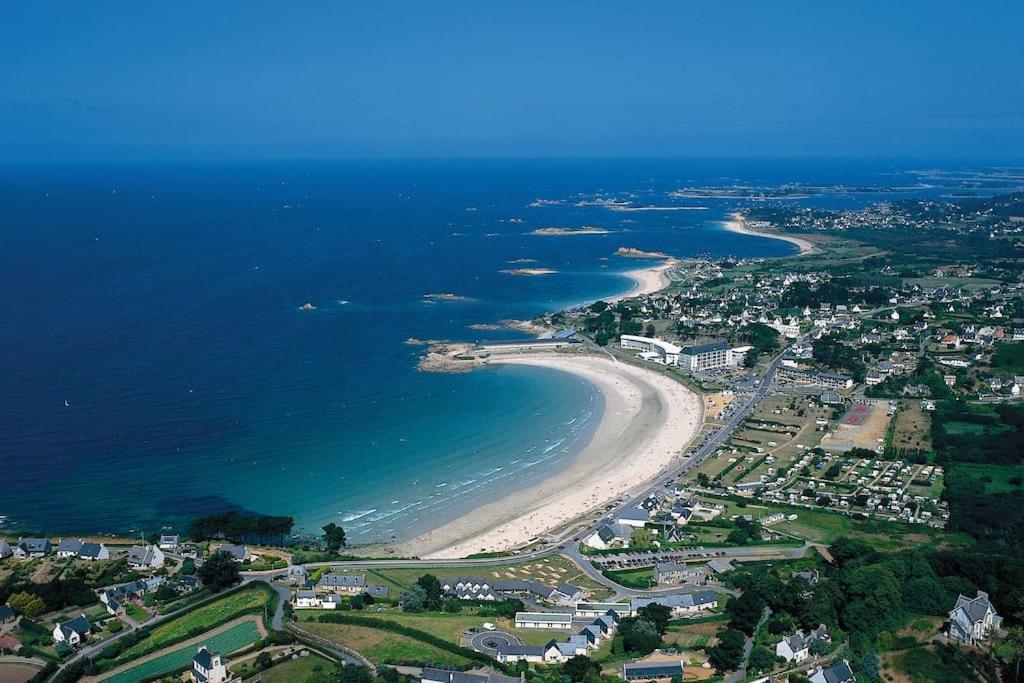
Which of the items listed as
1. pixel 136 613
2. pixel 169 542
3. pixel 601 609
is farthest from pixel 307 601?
pixel 601 609

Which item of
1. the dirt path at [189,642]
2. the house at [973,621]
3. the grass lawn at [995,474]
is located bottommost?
the dirt path at [189,642]

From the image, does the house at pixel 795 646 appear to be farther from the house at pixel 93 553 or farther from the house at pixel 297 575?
the house at pixel 93 553

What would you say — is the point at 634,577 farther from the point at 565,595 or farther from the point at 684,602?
the point at 565,595

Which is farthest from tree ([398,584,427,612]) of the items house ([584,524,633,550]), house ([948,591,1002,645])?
house ([948,591,1002,645])

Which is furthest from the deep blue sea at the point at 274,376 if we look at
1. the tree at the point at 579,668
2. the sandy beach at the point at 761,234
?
the tree at the point at 579,668

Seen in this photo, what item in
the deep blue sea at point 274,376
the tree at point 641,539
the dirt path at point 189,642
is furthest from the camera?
the deep blue sea at point 274,376

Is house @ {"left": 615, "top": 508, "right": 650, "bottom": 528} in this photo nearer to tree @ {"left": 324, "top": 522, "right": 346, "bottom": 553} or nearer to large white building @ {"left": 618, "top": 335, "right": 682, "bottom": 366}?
tree @ {"left": 324, "top": 522, "right": 346, "bottom": 553}
